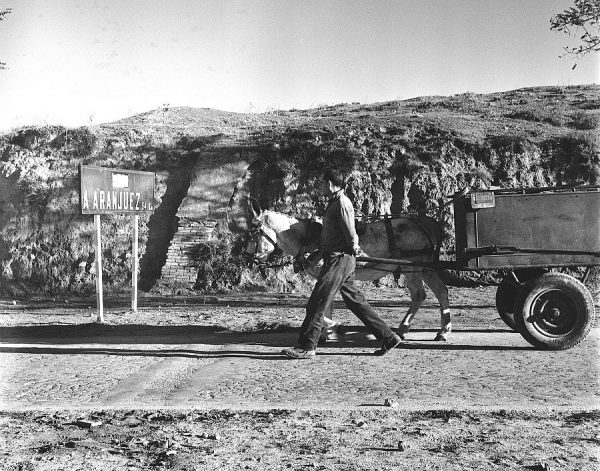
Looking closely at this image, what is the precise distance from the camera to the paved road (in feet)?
24.6

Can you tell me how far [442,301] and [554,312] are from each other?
1729mm

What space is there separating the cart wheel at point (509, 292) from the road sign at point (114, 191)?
24.5ft

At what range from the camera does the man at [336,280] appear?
9.59 metres

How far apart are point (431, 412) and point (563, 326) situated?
3975 millimetres

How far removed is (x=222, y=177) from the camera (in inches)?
827

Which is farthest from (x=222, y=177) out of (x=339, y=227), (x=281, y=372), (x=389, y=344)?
(x=281, y=372)

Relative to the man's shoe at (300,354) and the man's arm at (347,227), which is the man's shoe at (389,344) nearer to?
the man's shoe at (300,354)

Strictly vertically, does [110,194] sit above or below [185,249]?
above

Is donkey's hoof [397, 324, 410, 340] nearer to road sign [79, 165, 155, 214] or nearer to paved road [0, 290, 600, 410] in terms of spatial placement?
paved road [0, 290, 600, 410]

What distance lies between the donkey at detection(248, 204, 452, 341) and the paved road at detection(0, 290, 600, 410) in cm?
68

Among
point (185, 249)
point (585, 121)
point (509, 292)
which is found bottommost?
point (509, 292)

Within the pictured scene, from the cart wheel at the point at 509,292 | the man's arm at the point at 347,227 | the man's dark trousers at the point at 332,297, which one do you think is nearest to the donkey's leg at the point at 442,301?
the cart wheel at the point at 509,292

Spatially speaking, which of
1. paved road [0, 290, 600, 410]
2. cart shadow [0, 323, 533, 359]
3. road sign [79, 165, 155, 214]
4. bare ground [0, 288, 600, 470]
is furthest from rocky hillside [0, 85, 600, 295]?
paved road [0, 290, 600, 410]

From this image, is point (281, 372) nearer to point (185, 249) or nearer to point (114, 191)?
Answer: point (114, 191)
